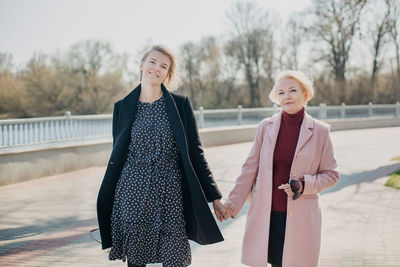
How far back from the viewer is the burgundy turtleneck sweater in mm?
2678

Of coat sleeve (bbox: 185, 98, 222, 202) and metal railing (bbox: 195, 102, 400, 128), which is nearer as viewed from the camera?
coat sleeve (bbox: 185, 98, 222, 202)

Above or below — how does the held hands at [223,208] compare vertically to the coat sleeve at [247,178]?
below

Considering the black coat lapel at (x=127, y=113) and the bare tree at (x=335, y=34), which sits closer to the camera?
the black coat lapel at (x=127, y=113)

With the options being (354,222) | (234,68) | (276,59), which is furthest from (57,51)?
(354,222)

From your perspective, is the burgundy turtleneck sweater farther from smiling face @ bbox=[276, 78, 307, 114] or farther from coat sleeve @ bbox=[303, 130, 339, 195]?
coat sleeve @ bbox=[303, 130, 339, 195]

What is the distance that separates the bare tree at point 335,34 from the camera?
32.9 m

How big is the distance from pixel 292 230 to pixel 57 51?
124 ft

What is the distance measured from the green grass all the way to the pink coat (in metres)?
6.05

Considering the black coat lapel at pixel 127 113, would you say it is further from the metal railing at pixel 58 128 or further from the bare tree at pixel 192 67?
the bare tree at pixel 192 67

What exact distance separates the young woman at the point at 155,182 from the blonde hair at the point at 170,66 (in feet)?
0.04

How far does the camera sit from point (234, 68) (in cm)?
4403

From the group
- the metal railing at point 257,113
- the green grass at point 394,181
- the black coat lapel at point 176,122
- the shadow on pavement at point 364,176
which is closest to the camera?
the black coat lapel at point 176,122

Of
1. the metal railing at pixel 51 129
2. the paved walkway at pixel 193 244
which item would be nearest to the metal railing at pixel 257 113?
the metal railing at pixel 51 129

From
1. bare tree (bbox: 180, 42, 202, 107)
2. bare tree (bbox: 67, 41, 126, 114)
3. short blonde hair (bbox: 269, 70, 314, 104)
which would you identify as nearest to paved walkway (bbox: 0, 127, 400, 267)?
short blonde hair (bbox: 269, 70, 314, 104)
